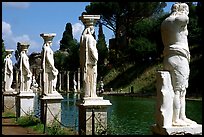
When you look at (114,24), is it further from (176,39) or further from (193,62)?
(176,39)

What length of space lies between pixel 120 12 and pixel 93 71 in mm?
37690

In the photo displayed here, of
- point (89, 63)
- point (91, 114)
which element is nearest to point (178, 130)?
point (91, 114)

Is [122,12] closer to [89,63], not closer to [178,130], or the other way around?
[89,63]

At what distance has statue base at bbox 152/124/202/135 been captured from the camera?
5.55 meters

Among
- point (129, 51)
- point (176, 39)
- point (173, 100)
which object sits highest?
point (129, 51)

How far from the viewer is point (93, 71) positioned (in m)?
8.91

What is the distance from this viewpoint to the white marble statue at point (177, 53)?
5.77m

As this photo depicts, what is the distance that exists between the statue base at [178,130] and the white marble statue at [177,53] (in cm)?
9

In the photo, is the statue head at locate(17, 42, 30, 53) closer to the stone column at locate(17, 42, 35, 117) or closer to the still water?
the stone column at locate(17, 42, 35, 117)

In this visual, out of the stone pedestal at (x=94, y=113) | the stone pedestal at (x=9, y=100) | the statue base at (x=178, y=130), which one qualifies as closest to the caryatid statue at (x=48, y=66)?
the stone pedestal at (x=94, y=113)

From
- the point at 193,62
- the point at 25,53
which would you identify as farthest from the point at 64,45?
the point at 25,53

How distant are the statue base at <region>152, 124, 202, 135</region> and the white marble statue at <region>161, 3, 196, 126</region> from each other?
0.30ft

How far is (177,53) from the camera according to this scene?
227 inches

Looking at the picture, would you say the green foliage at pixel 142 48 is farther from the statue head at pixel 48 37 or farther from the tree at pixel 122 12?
the statue head at pixel 48 37
